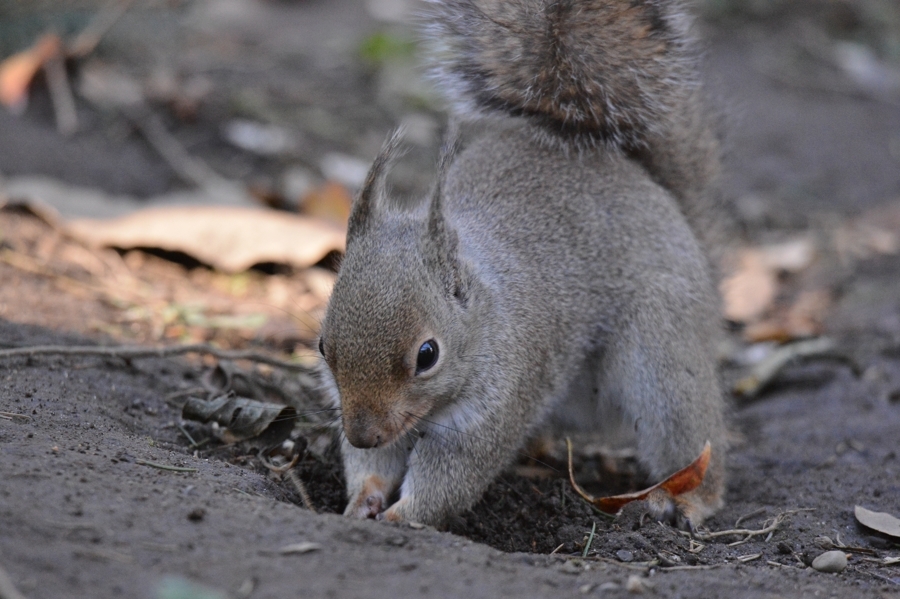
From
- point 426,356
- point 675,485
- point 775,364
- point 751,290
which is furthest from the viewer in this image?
point 751,290

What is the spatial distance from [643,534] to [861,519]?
788 millimetres

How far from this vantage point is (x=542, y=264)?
12.1 feet

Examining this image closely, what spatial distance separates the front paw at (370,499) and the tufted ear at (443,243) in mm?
673

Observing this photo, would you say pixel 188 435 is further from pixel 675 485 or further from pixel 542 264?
pixel 675 485

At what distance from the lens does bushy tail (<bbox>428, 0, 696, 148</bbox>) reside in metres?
3.79

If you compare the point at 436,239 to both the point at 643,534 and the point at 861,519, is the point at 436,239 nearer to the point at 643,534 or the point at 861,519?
the point at 643,534

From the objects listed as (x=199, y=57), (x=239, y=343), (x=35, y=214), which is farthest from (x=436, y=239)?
(x=199, y=57)

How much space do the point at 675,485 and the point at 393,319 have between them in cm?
128

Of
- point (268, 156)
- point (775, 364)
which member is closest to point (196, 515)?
point (775, 364)

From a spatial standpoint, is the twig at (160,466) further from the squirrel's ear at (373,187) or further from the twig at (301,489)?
the squirrel's ear at (373,187)

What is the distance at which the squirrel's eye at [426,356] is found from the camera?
300 cm

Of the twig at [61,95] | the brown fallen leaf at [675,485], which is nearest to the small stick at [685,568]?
the brown fallen leaf at [675,485]

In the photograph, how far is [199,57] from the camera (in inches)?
332

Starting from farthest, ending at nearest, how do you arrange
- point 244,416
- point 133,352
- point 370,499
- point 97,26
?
point 97,26 → point 133,352 → point 244,416 → point 370,499
